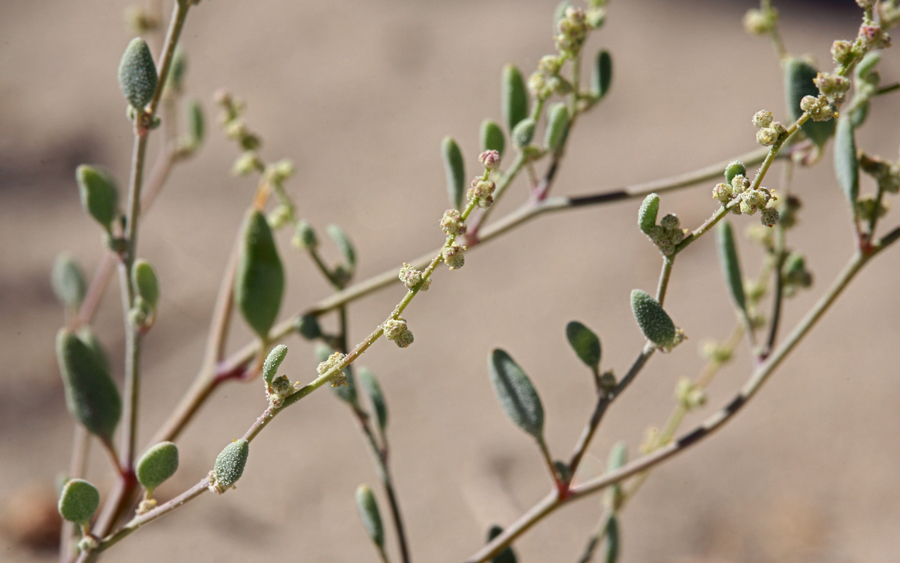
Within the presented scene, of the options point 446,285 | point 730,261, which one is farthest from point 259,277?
point 446,285

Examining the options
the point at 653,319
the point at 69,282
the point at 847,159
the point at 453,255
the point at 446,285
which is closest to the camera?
the point at 453,255

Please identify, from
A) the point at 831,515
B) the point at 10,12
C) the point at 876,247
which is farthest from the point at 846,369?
the point at 10,12

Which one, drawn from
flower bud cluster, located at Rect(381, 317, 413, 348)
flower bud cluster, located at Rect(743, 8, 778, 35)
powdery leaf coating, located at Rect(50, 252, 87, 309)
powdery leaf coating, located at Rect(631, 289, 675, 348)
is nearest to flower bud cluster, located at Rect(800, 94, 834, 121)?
powdery leaf coating, located at Rect(631, 289, 675, 348)

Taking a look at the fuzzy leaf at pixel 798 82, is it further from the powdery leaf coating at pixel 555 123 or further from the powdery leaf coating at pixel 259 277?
the powdery leaf coating at pixel 259 277

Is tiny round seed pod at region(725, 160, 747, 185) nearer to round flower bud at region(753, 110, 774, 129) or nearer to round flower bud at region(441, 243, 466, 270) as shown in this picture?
round flower bud at region(753, 110, 774, 129)

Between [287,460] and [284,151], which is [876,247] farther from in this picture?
[284,151]

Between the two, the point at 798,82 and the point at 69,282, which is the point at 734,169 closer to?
the point at 798,82
